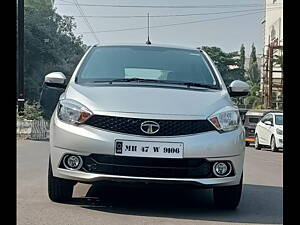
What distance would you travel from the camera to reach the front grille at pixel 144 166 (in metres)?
5.45

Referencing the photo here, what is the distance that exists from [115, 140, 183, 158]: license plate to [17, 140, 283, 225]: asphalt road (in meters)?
0.53

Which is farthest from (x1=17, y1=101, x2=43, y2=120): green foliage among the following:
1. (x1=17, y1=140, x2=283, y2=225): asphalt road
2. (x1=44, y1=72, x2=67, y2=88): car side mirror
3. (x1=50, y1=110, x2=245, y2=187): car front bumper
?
(x1=50, y1=110, x2=245, y2=187): car front bumper

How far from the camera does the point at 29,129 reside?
19891 mm

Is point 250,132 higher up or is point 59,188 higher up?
point 59,188

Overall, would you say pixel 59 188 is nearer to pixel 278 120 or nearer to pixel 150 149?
pixel 150 149

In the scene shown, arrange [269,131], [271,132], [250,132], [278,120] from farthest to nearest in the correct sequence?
[250,132]
[278,120]
[269,131]
[271,132]

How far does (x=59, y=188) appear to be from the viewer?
5852 millimetres

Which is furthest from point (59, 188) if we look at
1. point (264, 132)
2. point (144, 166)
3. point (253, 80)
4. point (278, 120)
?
point (253, 80)

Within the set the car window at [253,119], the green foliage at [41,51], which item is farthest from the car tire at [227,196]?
the green foliage at [41,51]

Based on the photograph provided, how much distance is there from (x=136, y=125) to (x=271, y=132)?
16.4m

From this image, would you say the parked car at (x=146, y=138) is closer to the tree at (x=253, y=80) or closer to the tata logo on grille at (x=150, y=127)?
the tata logo on grille at (x=150, y=127)

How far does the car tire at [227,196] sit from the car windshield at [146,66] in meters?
1.13
